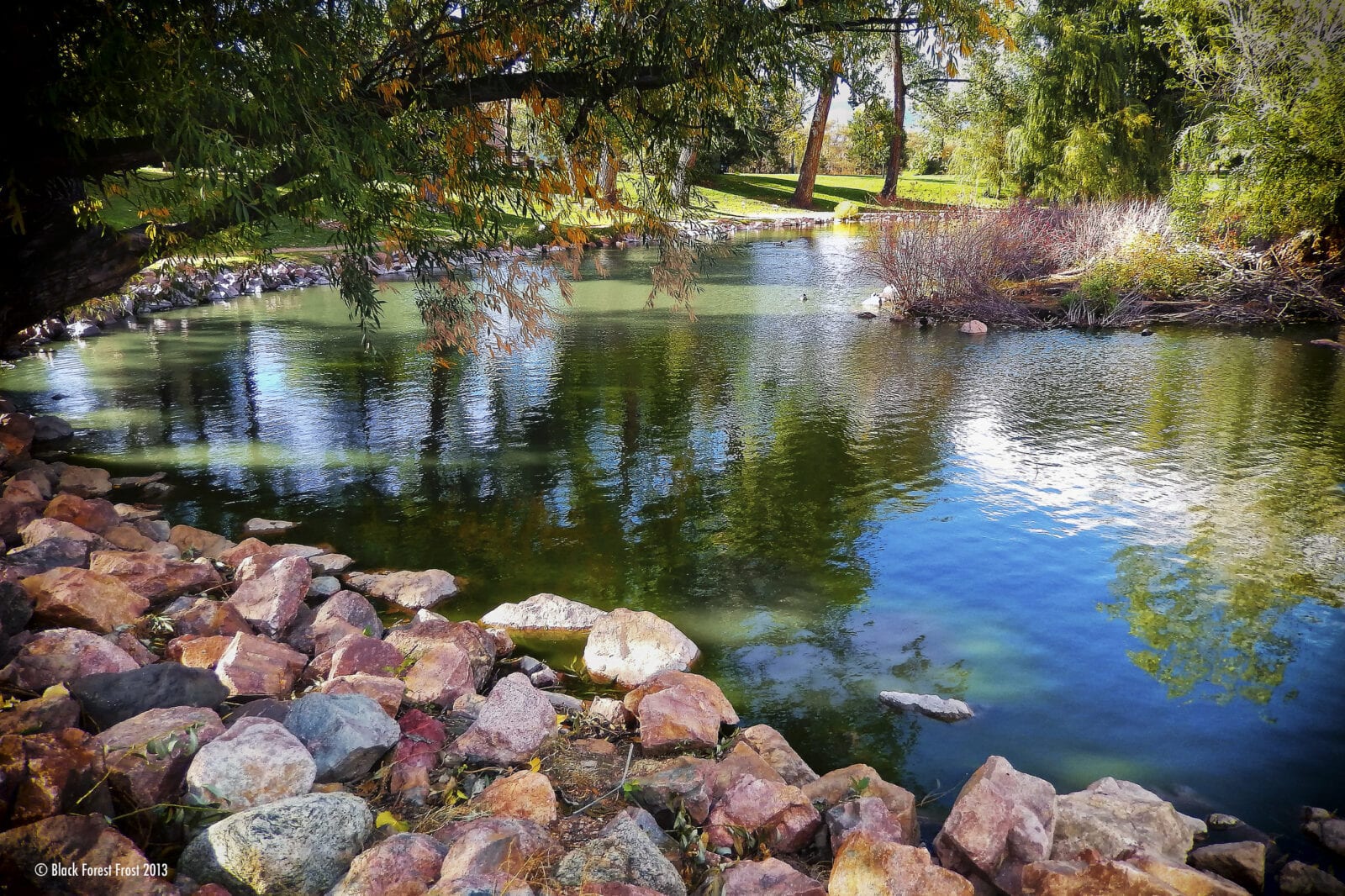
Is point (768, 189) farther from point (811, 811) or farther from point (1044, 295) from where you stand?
point (811, 811)

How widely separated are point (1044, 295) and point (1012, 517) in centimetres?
1254

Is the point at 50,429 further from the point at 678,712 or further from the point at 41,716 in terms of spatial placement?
the point at 678,712

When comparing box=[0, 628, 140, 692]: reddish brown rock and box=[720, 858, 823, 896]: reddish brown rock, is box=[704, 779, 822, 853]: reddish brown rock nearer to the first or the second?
box=[720, 858, 823, 896]: reddish brown rock

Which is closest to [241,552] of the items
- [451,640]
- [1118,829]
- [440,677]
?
[451,640]

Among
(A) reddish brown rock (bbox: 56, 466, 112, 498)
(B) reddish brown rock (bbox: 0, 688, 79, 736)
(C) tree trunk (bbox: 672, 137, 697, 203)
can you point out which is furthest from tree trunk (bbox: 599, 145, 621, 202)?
(B) reddish brown rock (bbox: 0, 688, 79, 736)

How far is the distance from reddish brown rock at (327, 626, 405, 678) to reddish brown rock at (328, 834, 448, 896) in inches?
67.7

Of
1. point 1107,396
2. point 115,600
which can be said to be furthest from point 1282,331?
point 115,600

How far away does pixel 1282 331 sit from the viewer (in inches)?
665

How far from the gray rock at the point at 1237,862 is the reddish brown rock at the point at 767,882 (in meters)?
1.84

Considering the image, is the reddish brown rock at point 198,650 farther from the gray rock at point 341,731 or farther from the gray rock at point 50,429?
the gray rock at point 50,429

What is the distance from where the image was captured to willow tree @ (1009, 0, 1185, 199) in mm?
26359

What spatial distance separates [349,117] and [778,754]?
502 centimetres

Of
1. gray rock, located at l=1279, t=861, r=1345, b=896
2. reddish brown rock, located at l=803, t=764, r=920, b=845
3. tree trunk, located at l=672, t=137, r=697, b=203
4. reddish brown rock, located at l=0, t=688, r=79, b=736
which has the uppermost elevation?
tree trunk, located at l=672, t=137, r=697, b=203

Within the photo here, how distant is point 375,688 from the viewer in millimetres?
4539
